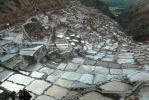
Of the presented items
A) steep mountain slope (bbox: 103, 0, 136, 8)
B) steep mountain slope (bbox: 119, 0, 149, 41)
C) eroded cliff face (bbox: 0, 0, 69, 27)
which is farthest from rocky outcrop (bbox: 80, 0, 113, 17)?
steep mountain slope (bbox: 103, 0, 136, 8)

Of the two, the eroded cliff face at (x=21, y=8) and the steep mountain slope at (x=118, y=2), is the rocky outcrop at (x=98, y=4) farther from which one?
the steep mountain slope at (x=118, y=2)

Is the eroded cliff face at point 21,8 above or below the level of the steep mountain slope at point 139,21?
above

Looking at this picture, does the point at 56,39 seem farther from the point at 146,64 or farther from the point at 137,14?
the point at 137,14

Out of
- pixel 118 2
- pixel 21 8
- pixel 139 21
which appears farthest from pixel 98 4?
pixel 118 2

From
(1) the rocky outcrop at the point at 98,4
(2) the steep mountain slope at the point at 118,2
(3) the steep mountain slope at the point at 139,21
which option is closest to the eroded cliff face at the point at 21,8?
(3) the steep mountain slope at the point at 139,21

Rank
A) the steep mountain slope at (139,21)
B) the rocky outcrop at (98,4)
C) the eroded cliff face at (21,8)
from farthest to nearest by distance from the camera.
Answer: the rocky outcrop at (98,4)
the steep mountain slope at (139,21)
the eroded cliff face at (21,8)

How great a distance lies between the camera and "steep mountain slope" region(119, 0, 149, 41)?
27.7 meters

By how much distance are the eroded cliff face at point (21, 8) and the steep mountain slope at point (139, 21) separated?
8.40 m

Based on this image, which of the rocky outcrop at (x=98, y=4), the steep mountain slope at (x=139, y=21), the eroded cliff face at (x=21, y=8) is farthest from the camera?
the rocky outcrop at (x=98, y=4)

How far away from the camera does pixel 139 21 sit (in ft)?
104

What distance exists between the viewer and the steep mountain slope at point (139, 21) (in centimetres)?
2772

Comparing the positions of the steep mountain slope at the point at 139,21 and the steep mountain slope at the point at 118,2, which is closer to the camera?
the steep mountain slope at the point at 139,21

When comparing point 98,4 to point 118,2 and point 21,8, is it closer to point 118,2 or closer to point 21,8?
point 21,8

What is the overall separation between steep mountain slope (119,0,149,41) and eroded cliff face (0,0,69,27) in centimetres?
840
